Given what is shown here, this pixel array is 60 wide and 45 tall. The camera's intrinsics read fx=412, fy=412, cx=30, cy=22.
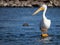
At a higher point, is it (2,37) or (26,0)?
(2,37)

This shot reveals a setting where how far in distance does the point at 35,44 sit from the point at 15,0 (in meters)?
78.4

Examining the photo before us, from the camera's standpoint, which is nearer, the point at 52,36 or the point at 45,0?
the point at 52,36

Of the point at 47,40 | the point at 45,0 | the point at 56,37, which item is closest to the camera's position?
the point at 47,40

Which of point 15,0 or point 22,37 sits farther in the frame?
point 15,0

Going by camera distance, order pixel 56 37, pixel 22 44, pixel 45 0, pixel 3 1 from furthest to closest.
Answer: pixel 45 0
pixel 3 1
pixel 56 37
pixel 22 44

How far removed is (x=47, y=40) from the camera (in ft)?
77.4

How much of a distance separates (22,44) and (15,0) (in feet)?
257

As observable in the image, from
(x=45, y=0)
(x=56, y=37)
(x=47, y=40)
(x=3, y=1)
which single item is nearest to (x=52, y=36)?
(x=56, y=37)

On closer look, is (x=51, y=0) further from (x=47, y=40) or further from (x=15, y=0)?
(x=47, y=40)

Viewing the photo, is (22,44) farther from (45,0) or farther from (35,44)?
(45,0)

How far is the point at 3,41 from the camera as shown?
2319cm

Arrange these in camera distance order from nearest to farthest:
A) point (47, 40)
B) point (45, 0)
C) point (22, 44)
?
point (22, 44)
point (47, 40)
point (45, 0)

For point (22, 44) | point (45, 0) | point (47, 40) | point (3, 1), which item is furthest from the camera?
point (45, 0)

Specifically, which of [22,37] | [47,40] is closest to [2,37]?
[22,37]
